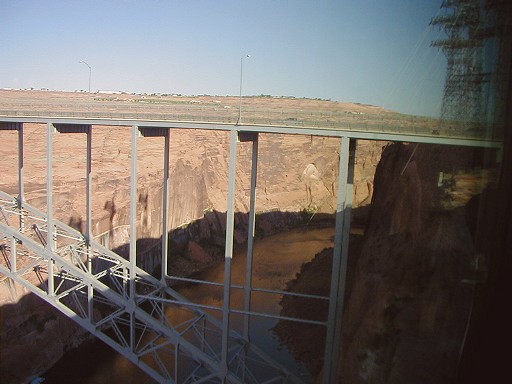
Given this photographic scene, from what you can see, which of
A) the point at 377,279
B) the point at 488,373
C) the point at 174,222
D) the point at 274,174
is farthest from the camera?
the point at 274,174

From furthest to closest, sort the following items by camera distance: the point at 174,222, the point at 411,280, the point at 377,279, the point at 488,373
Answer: the point at 174,222 < the point at 377,279 < the point at 411,280 < the point at 488,373

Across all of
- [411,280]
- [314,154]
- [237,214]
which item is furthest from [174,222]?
[411,280]

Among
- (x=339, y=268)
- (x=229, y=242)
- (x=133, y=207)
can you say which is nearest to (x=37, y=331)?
(x=133, y=207)

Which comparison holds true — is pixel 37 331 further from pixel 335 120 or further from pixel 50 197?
pixel 335 120

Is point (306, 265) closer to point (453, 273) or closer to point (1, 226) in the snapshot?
point (1, 226)

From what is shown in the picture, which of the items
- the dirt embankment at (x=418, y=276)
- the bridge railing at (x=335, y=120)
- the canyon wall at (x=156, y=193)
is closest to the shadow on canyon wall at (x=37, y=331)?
the canyon wall at (x=156, y=193)

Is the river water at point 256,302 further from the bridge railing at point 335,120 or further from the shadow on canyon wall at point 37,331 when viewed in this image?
the bridge railing at point 335,120

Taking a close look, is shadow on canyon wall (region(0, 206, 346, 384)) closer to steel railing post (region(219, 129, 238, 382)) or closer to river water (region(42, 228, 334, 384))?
river water (region(42, 228, 334, 384))

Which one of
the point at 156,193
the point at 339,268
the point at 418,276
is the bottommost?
the point at 156,193
